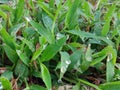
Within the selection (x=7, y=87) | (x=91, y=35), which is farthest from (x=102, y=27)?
(x=7, y=87)

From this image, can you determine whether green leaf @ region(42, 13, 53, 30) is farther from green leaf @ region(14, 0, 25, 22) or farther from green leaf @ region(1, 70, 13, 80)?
green leaf @ region(1, 70, 13, 80)

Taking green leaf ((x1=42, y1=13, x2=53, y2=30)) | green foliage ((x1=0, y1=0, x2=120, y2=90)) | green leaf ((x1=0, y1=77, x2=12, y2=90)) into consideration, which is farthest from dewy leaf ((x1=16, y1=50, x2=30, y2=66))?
green leaf ((x1=42, y1=13, x2=53, y2=30))

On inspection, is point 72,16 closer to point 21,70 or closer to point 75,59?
point 75,59

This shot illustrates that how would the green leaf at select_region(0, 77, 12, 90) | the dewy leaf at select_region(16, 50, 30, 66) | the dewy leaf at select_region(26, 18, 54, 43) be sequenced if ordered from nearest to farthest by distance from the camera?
the green leaf at select_region(0, 77, 12, 90) → the dewy leaf at select_region(16, 50, 30, 66) → the dewy leaf at select_region(26, 18, 54, 43)

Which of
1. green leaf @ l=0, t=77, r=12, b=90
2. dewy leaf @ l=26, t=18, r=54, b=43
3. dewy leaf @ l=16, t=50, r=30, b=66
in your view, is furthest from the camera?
dewy leaf @ l=26, t=18, r=54, b=43

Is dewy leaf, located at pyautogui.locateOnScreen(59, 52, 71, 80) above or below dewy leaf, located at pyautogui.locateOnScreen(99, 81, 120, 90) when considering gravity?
above

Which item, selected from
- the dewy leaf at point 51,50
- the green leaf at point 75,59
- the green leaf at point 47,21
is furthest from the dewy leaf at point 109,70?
the green leaf at point 47,21

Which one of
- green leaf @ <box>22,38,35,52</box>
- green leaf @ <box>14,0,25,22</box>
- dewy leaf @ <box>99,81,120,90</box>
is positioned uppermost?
green leaf @ <box>14,0,25,22</box>

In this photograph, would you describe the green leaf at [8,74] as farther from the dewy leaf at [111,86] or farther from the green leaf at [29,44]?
the dewy leaf at [111,86]

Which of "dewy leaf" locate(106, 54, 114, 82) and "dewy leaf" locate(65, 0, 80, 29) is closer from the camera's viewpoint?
"dewy leaf" locate(106, 54, 114, 82)

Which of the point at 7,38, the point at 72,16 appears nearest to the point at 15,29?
the point at 7,38
